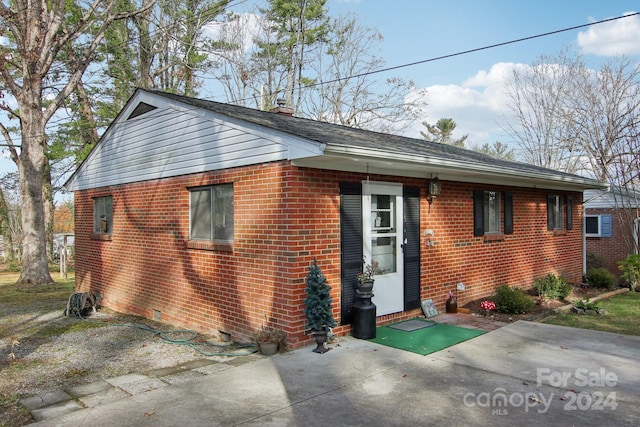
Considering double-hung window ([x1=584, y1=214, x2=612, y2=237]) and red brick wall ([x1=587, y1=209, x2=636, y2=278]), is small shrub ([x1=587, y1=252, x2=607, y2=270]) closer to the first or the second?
red brick wall ([x1=587, y1=209, x2=636, y2=278])

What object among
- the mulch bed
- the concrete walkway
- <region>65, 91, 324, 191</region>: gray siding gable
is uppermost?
<region>65, 91, 324, 191</region>: gray siding gable

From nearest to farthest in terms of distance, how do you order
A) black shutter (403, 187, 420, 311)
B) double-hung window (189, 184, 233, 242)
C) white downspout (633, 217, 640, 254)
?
double-hung window (189, 184, 233, 242) → black shutter (403, 187, 420, 311) → white downspout (633, 217, 640, 254)

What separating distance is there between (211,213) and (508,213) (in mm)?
6030

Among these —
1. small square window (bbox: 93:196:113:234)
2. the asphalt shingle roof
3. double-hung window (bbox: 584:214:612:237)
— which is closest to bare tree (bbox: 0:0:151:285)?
small square window (bbox: 93:196:113:234)

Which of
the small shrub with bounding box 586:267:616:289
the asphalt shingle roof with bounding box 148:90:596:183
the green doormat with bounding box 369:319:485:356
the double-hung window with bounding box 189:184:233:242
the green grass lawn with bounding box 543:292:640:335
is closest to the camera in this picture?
the asphalt shingle roof with bounding box 148:90:596:183

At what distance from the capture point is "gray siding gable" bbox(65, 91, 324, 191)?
5871mm

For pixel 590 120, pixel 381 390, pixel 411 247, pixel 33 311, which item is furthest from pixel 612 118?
pixel 33 311

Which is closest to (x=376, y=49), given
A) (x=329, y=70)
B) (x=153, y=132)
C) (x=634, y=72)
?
(x=329, y=70)

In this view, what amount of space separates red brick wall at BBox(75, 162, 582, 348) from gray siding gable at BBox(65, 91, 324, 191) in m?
0.20

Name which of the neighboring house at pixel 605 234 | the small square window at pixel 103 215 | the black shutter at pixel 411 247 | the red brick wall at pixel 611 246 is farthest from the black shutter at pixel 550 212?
the small square window at pixel 103 215

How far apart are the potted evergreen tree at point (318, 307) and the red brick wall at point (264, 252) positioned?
5.5 inches

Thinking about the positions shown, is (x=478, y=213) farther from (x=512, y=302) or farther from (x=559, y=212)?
(x=559, y=212)

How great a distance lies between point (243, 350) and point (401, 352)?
2052 millimetres

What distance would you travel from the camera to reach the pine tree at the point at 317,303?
5496mm
